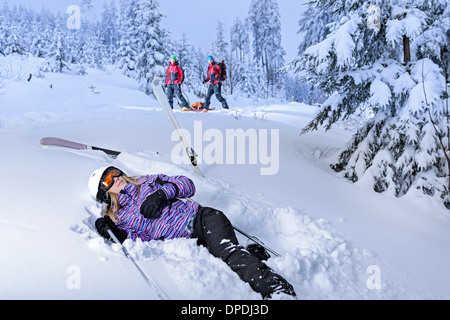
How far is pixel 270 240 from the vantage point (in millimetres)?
3215

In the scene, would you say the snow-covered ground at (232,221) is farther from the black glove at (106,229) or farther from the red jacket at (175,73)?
the red jacket at (175,73)

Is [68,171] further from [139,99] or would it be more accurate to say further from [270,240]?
[139,99]

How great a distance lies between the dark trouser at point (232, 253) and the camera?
2096 mm

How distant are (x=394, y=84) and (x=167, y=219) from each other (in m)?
4.53

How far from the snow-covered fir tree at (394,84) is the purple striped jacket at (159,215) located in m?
3.75

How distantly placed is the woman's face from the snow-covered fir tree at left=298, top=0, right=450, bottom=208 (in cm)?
397

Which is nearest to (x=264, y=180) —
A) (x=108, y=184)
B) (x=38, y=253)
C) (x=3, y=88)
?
(x=108, y=184)

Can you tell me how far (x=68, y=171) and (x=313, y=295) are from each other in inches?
121

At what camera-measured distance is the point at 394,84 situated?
5195mm

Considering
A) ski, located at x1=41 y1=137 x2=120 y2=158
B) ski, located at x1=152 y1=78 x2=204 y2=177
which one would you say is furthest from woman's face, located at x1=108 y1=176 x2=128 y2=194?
ski, located at x1=41 y1=137 x2=120 y2=158

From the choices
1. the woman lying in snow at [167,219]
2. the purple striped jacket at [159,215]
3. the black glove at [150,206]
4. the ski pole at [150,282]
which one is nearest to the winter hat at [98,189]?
the woman lying in snow at [167,219]

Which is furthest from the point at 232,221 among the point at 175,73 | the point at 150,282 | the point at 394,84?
the point at 175,73

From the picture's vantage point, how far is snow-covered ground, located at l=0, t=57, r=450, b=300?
196 centimetres

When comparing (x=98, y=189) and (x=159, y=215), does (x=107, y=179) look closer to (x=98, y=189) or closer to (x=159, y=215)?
(x=98, y=189)
